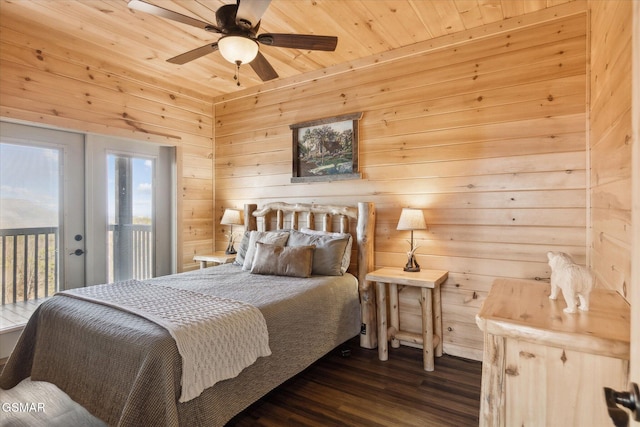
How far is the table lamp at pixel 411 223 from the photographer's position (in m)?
2.87

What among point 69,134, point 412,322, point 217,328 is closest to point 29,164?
point 69,134

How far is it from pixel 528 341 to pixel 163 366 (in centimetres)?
146

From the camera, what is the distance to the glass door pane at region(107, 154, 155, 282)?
3613mm

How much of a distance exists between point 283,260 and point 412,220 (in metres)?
1.16

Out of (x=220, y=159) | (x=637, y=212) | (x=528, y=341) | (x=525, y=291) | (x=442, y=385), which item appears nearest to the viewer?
(x=637, y=212)

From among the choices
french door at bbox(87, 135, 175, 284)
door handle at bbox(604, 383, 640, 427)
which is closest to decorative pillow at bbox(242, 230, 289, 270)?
french door at bbox(87, 135, 175, 284)

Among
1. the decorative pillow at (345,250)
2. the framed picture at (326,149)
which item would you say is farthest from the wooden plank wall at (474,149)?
the decorative pillow at (345,250)

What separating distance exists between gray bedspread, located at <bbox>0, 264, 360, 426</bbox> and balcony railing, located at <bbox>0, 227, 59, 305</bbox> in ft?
3.62

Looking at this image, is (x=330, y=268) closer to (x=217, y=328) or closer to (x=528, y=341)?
(x=217, y=328)

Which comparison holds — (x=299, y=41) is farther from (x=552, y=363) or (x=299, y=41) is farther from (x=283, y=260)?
(x=552, y=363)

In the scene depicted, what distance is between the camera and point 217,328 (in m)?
1.82

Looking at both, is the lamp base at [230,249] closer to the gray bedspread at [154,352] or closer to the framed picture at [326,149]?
the framed picture at [326,149]

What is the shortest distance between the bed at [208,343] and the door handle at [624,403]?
1.56 m

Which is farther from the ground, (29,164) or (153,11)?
(153,11)
